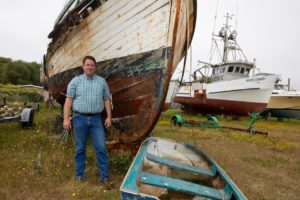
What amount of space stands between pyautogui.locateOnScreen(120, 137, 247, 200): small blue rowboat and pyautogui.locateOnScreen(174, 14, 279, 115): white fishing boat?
1472 centimetres

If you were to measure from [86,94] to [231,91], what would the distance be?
1673 centimetres

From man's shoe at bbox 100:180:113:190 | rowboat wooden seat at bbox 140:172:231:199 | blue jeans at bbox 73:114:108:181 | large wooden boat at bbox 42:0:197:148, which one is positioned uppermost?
large wooden boat at bbox 42:0:197:148

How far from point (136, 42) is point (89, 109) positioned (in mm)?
1972

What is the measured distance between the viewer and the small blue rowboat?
3590mm

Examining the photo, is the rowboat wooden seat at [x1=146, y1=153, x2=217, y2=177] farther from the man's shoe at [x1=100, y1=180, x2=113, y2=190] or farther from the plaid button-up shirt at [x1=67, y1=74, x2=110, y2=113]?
the plaid button-up shirt at [x1=67, y1=74, x2=110, y2=113]

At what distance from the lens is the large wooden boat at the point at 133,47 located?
18.8ft

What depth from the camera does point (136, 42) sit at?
20.1 feet

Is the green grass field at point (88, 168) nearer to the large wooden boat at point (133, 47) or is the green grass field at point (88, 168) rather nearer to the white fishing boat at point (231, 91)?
the large wooden boat at point (133, 47)

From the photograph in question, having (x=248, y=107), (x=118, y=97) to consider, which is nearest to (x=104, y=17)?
(x=118, y=97)

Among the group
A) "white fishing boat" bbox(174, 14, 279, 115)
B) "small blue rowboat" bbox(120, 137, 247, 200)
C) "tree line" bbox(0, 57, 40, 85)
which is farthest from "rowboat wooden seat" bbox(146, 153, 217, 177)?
"tree line" bbox(0, 57, 40, 85)

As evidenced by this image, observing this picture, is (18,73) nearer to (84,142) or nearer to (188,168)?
(84,142)

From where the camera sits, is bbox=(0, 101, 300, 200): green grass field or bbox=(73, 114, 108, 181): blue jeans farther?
bbox=(73, 114, 108, 181): blue jeans

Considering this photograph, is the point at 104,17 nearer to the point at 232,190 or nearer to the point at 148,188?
the point at 148,188

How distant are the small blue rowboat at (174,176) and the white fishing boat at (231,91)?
14724 millimetres
